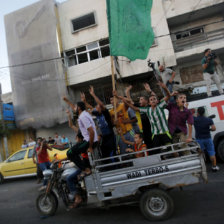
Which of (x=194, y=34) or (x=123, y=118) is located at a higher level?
(x=194, y=34)

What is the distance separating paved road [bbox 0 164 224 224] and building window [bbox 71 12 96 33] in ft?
42.7

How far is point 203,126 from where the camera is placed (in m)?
5.14

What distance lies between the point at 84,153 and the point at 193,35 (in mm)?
12820

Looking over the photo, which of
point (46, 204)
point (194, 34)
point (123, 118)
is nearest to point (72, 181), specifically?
point (46, 204)

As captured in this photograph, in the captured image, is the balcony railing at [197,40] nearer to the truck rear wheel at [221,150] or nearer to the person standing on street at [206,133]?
the truck rear wheel at [221,150]

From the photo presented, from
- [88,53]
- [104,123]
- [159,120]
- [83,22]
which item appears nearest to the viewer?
[159,120]

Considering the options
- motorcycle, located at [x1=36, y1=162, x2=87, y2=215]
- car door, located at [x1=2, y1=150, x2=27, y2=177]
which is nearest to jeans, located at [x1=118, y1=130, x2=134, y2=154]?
motorcycle, located at [x1=36, y1=162, x2=87, y2=215]

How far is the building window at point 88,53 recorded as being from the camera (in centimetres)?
1390

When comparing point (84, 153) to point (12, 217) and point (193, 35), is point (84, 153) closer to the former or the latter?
point (12, 217)

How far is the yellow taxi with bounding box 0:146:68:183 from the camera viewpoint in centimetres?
808

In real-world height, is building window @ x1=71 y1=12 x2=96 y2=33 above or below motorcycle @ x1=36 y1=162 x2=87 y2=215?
above

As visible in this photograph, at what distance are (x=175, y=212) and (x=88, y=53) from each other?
12.8 m

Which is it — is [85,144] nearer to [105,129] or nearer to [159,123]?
[105,129]

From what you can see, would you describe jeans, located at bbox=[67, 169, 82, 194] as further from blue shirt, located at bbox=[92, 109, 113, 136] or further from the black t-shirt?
the black t-shirt
